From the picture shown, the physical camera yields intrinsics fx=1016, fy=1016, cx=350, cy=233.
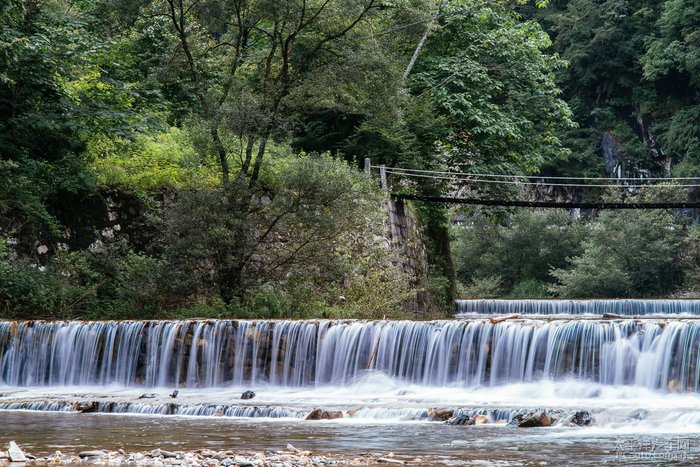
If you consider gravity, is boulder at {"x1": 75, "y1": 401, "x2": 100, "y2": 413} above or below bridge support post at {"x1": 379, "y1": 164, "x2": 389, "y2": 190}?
below

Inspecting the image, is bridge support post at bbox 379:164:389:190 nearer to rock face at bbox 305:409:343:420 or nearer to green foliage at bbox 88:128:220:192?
green foliage at bbox 88:128:220:192

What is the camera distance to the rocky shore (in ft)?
28.9

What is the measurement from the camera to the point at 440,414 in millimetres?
13016

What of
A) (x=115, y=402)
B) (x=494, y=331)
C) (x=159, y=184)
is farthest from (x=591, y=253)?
(x=115, y=402)

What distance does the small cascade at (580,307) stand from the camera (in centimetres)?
3241

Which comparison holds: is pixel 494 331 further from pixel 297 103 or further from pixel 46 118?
pixel 46 118

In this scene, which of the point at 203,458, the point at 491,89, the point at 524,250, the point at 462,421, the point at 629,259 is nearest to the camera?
the point at 203,458

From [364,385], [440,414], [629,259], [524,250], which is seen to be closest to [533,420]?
[440,414]

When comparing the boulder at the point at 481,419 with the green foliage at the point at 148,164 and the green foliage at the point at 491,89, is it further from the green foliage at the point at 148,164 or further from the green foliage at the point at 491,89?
the green foliage at the point at 491,89

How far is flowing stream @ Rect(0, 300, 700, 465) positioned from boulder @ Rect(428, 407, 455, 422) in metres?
0.05

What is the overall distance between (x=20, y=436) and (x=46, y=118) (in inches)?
479

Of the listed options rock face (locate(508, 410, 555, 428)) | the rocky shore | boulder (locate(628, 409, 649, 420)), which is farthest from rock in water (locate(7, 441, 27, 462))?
boulder (locate(628, 409, 649, 420))

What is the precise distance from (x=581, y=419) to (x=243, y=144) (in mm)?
13204

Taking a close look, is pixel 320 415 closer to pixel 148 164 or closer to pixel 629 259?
pixel 148 164
